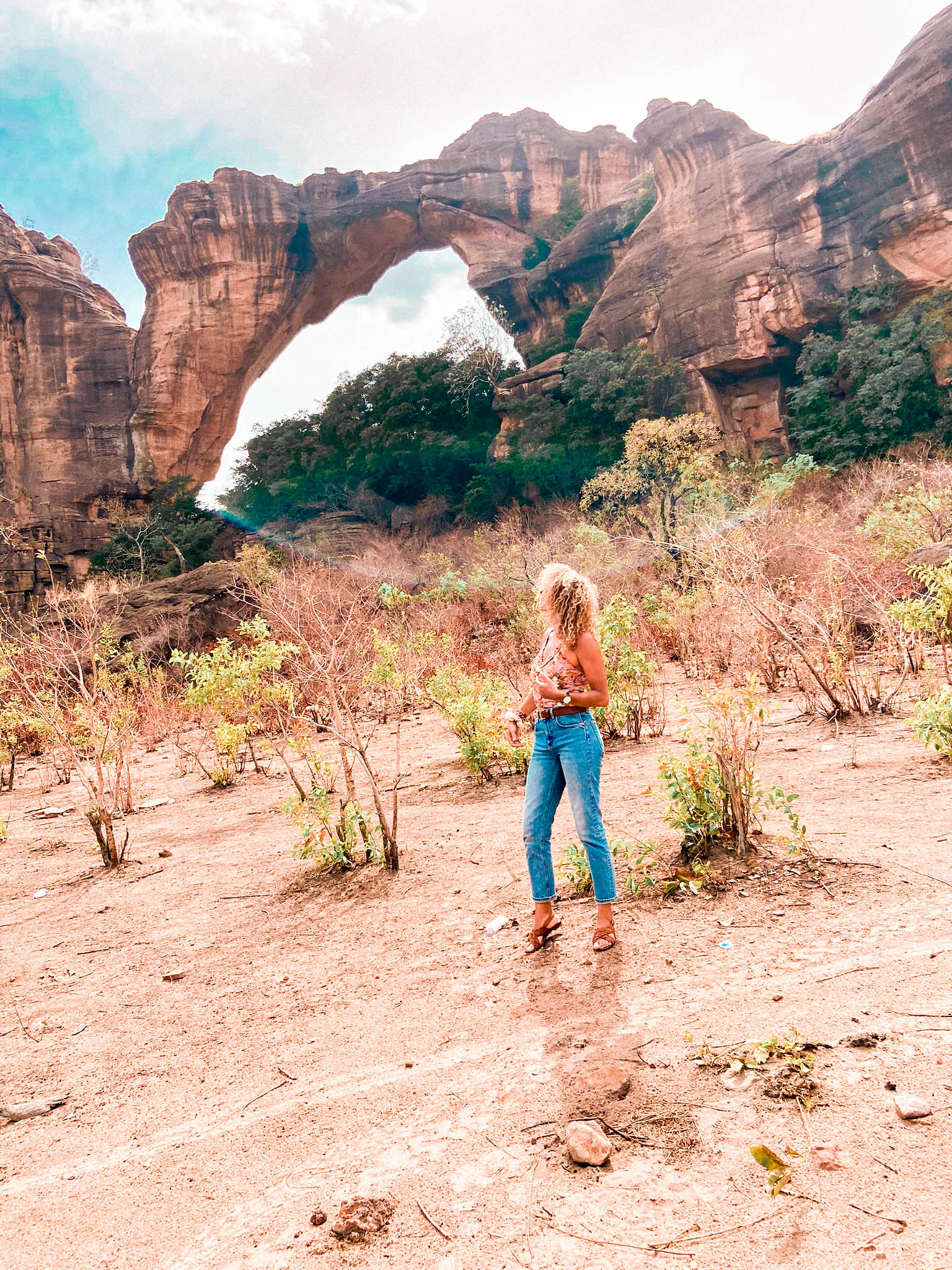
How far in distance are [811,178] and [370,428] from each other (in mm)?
16272

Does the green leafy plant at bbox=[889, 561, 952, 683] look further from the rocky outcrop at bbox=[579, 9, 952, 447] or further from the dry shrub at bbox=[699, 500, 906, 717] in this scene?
the rocky outcrop at bbox=[579, 9, 952, 447]

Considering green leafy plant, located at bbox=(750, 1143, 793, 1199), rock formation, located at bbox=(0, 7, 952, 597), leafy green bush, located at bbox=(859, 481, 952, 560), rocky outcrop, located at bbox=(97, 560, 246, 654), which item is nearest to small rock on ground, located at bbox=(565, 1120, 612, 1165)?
green leafy plant, located at bbox=(750, 1143, 793, 1199)

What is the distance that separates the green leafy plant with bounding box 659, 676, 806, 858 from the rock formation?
22.2m

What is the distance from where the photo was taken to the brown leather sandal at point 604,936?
Result: 2479 mm

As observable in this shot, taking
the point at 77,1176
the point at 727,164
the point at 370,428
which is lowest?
the point at 77,1176

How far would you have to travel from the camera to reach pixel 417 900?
10.8ft

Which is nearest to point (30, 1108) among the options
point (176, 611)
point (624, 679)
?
point (624, 679)

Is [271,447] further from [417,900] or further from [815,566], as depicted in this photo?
Answer: [417,900]

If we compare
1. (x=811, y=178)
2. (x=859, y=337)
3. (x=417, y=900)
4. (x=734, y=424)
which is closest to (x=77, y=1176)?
(x=417, y=900)

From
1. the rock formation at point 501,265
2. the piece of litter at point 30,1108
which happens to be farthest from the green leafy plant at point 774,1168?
the rock formation at point 501,265

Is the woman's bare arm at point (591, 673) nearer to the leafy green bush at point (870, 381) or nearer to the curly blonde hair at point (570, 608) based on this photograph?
the curly blonde hair at point (570, 608)

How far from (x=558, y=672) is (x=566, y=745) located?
0.85 feet

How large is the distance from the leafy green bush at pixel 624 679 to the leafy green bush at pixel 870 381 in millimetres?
17035

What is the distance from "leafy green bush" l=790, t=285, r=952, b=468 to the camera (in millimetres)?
18672
